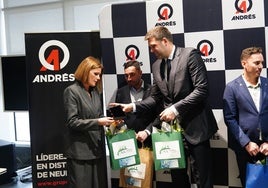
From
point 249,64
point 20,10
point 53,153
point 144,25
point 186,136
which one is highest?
point 20,10

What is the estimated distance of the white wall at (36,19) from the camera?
14.0 ft

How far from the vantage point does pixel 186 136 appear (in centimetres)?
241

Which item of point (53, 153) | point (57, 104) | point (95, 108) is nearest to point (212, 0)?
Answer: point (95, 108)

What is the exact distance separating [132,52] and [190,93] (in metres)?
0.73

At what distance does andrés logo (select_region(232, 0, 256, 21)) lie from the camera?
8.23ft

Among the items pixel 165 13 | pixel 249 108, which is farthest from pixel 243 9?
pixel 249 108

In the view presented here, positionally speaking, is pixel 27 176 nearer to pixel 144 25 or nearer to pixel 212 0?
pixel 144 25

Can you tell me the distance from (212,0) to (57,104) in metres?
1.52

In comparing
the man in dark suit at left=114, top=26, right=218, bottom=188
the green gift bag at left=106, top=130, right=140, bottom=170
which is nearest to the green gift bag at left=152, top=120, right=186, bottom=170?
the man in dark suit at left=114, top=26, right=218, bottom=188

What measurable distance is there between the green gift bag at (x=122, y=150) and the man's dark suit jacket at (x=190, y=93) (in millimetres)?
387

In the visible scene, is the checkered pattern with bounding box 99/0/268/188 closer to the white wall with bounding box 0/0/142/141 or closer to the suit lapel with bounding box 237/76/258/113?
the suit lapel with bounding box 237/76/258/113

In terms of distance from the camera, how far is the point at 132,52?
2.88 m

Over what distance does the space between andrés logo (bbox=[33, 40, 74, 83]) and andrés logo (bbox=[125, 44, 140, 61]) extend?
51 centimetres

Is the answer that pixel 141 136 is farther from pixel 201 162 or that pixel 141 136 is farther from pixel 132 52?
pixel 132 52
